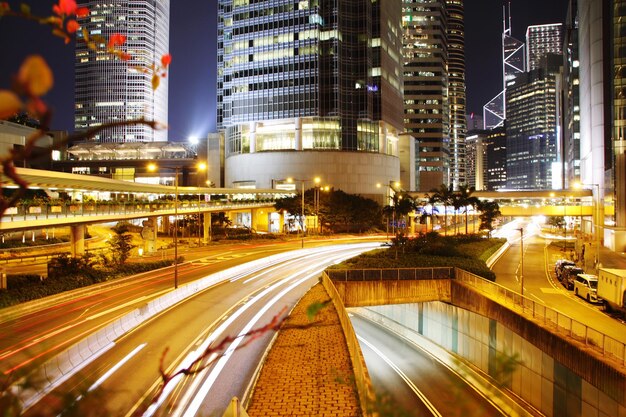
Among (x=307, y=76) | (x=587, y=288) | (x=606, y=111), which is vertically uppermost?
(x=307, y=76)

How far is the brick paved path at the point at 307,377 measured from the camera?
14.0 m

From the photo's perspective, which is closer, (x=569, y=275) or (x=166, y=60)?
(x=166, y=60)

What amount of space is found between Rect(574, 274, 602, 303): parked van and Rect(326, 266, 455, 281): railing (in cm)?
887

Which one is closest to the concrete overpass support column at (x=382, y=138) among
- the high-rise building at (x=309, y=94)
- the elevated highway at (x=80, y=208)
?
the high-rise building at (x=309, y=94)

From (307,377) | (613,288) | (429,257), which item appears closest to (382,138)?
(429,257)

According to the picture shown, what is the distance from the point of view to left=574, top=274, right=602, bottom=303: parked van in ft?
102

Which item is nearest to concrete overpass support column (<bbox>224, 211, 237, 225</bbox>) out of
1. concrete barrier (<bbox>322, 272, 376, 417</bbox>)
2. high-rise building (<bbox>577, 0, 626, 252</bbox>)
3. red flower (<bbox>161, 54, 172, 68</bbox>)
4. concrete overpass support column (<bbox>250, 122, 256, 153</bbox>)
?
concrete overpass support column (<bbox>250, 122, 256, 153</bbox>)

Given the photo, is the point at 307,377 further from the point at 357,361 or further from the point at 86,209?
the point at 86,209

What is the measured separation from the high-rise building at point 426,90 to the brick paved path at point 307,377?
154 metres

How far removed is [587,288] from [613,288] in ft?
15.2

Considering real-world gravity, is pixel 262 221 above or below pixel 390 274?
above

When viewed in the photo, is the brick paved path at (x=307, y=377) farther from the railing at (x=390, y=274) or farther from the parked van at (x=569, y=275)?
the parked van at (x=569, y=275)

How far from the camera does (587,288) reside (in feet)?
105

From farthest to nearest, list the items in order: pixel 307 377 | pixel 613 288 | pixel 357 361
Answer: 1. pixel 613 288
2. pixel 307 377
3. pixel 357 361
